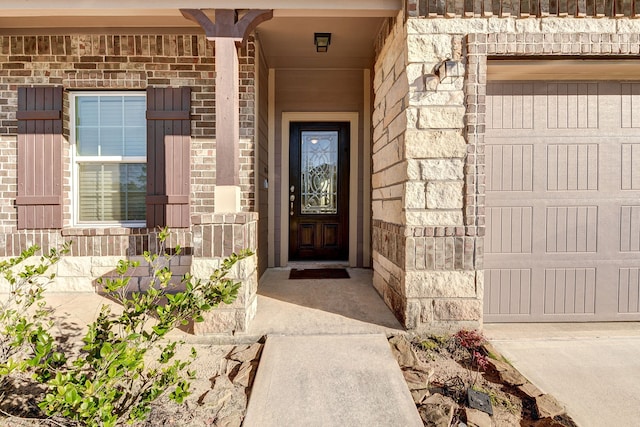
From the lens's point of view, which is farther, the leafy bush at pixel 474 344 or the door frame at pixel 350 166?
the door frame at pixel 350 166

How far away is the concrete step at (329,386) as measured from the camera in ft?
5.62

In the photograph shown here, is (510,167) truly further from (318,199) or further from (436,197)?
(318,199)

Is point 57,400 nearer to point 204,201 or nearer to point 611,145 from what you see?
point 204,201

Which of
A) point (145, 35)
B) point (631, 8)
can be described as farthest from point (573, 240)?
point (145, 35)

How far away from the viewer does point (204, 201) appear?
11.8 feet

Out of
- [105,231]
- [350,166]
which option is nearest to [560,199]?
[350,166]

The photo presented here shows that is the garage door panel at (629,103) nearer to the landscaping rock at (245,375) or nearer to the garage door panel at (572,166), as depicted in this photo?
the garage door panel at (572,166)

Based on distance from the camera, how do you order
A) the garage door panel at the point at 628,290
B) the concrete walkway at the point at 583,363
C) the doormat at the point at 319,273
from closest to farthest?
the concrete walkway at the point at 583,363
the garage door panel at the point at 628,290
the doormat at the point at 319,273

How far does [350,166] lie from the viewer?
4777mm

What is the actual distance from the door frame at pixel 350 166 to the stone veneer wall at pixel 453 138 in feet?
6.85

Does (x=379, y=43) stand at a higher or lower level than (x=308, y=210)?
higher

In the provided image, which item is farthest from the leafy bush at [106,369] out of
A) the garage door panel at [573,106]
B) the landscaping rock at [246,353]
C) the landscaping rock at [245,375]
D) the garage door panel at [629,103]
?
the garage door panel at [629,103]

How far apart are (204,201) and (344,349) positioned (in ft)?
7.03

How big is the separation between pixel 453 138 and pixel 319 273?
7.92 feet
